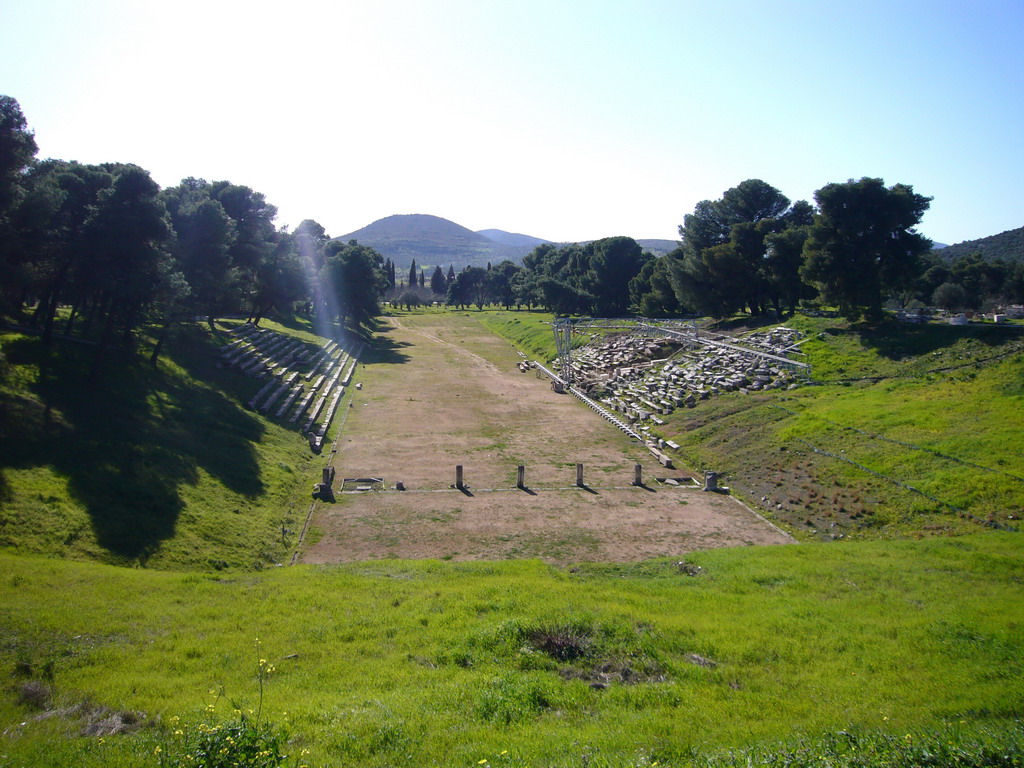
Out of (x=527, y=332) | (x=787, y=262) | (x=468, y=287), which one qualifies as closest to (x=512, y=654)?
(x=787, y=262)

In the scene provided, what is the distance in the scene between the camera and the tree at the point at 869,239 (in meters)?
35.6

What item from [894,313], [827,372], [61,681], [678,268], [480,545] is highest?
[678,268]

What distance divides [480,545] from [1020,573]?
40.6ft

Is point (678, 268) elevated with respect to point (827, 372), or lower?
elevated

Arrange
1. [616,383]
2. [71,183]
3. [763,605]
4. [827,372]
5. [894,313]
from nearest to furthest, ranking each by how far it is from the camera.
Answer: [763,605], [71,183], [827,372], [894,313], [616,383]

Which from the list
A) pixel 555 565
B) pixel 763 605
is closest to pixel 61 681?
pixel 555 565

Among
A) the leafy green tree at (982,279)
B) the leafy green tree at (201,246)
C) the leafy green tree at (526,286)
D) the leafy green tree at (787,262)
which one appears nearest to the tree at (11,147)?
the leafy green tree at (201,246)

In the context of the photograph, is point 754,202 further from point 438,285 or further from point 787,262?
point 438,285

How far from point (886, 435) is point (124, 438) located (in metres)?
25.3

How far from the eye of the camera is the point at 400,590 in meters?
13.4

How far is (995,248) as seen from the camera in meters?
99.1

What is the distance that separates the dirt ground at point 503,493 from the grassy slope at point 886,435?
2.14 m

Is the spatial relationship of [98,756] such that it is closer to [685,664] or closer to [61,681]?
[61,681]

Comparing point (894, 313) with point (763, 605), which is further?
point (894, 313)
